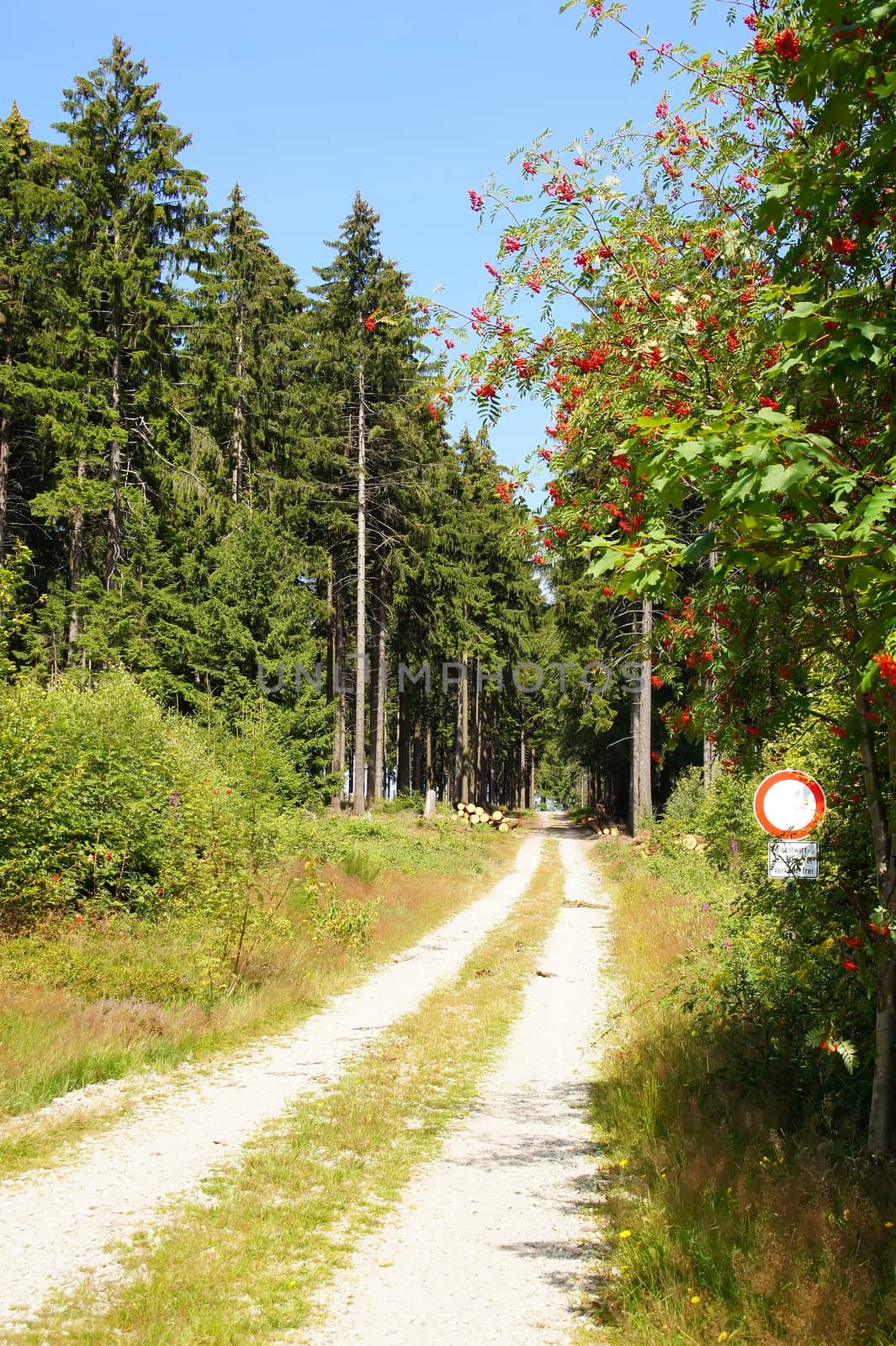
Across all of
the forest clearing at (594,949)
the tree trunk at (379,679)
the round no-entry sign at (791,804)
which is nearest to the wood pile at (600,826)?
the tree trunk at (379,679)

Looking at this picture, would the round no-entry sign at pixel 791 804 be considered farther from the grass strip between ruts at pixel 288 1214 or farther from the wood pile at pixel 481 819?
the wood pile at pixel 481 819

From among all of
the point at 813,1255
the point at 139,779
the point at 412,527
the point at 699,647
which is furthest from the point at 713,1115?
the point at 412,527

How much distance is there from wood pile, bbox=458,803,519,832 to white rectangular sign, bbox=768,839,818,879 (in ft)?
100

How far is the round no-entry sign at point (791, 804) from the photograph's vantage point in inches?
221

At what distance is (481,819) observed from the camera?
3988 cm

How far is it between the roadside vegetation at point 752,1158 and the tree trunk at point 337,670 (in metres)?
23.8

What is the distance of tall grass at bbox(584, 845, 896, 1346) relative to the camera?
3764 millimetres

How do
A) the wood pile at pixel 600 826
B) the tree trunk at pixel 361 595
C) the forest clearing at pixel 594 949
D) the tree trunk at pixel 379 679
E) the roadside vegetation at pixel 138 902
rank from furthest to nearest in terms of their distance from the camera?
the wood pile at pixel 600 826 → the tree trunk at pixel 379 679 → the tree trunk at pixel 361 595 → the roadside vegetation at pixel 138 902 → the forest clearing at pixel 594 949

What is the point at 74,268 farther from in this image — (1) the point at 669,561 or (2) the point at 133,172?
(1) the point at 669,561

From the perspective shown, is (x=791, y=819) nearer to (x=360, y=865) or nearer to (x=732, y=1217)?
(x=732, y=1217)

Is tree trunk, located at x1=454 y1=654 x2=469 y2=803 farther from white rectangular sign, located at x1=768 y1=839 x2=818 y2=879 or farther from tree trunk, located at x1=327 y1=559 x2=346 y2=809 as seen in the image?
white rectangular sign, located at x1=768 y1=839 x2=818 y2=879

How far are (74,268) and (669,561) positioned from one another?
80.1 ft

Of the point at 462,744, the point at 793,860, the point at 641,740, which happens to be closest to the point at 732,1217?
the point at 793,860

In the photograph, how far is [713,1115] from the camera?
5.99 metres
